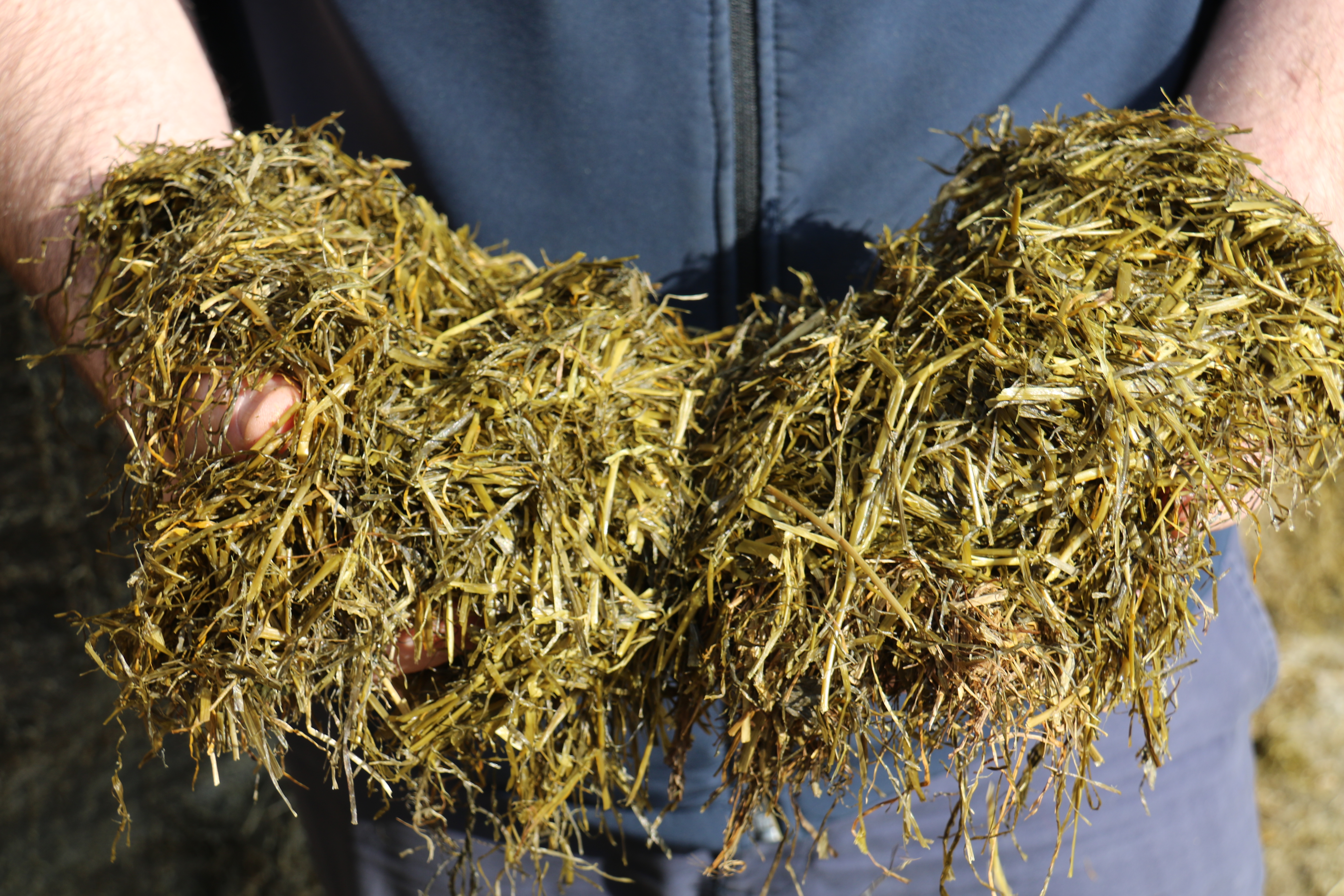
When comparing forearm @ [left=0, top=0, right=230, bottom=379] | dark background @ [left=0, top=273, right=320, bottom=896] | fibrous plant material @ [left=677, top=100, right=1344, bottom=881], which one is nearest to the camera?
fibrous plant material @ [left=677, top=100, right=1344, bottom=881]

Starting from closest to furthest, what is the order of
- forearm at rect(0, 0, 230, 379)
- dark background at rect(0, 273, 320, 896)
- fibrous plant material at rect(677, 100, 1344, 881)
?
fibrous plant material at rect(677, 100, 1344, 881) → forearm at rect(0, 0, 230, 379) → dark background at rect(0, 273, 320, 896)

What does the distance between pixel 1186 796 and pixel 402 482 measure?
125 cm

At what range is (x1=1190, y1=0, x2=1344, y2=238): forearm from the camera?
961 millimetres

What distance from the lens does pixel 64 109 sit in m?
0.96

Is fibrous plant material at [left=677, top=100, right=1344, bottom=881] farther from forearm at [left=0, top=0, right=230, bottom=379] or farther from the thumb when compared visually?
forearm at [left=0, top=0, right=230, bottom=379]

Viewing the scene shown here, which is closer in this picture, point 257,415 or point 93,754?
point 257,415

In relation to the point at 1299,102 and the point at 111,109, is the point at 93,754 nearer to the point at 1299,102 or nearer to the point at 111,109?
the point at 111,109

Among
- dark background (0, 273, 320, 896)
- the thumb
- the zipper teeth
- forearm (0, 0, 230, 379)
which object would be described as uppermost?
the zipper teeth

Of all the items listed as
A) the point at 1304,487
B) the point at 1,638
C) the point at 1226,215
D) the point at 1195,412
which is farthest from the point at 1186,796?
the point at 1,638

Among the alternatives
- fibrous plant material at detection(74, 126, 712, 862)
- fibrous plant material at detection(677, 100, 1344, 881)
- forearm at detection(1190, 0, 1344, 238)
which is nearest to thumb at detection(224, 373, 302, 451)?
fibrous plant material at detection(74, 126, 712, 862)

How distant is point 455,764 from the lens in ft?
2.97

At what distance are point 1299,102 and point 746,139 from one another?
2.09ft

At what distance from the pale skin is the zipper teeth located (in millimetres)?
557

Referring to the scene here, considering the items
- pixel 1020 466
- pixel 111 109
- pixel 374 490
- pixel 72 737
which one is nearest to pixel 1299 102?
pixel 1020 466
